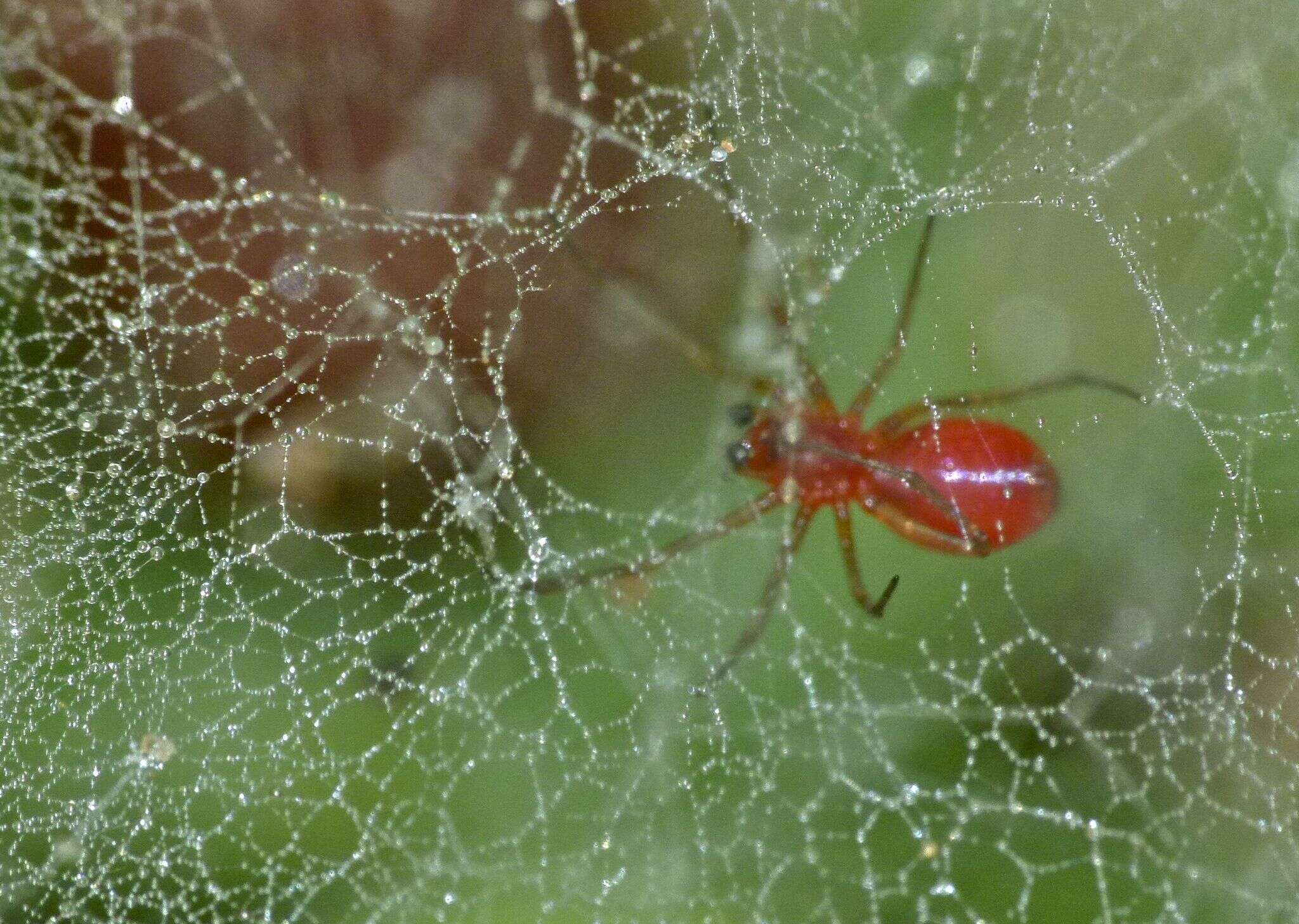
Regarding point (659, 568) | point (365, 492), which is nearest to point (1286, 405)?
point (659, 568)

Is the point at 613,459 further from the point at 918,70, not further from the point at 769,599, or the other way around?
the point at 918,70

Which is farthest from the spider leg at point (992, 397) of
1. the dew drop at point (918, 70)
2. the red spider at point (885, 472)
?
A: the dew drop at point (918, 70)

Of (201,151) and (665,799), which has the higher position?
(201,151)

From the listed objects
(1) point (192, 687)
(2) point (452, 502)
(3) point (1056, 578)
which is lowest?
(1) point (192, 687)

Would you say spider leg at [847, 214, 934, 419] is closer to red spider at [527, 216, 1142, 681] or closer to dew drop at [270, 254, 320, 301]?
red spider at [527, 216, 1142, 681]

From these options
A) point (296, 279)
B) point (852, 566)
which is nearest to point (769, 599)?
point (852, 566)

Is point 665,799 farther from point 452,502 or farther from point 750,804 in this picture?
point 452,502

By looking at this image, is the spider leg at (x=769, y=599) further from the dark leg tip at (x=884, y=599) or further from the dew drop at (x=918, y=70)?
the dew drop at (x=918, y=70)
